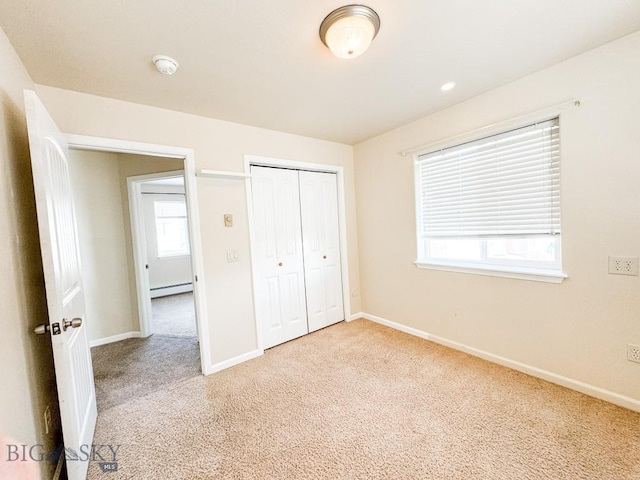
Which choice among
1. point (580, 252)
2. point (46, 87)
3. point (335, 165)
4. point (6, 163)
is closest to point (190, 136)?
point (46, 87)

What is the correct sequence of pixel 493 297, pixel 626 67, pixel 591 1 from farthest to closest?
pixel 493 297
pixel 626 67
pixel 591 1

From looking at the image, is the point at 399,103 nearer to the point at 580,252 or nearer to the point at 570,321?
the point at 580,252

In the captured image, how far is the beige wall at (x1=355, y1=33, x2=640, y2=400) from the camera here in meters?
1.76

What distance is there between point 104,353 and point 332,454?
9.93 feet

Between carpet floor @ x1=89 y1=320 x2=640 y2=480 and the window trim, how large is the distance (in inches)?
33.1

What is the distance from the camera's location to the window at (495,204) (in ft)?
6.95

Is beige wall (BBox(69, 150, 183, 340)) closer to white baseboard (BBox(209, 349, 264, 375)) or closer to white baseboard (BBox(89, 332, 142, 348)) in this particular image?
white baseboard (BBox(89, 332, 142, 348))

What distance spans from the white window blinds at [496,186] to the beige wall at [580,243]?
0.13 m

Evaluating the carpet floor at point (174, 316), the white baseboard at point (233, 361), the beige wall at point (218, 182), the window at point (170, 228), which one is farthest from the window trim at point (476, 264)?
the window at point (170, 228)

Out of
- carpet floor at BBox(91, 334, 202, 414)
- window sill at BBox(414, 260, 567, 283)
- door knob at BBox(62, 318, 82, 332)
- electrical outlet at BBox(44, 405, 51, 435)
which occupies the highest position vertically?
door knob at BBox(62, 318, 82, 332)

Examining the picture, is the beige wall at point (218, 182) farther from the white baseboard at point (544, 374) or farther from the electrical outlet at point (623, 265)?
the electrical outlet at point (623, 265)

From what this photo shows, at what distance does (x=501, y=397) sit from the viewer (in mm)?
1989

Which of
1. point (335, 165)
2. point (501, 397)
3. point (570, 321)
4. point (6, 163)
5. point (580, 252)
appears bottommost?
point (501, 397)

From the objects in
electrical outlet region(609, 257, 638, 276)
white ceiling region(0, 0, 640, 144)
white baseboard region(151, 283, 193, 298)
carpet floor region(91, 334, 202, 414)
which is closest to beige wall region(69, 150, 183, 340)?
carpet floor region(91, 334, 202, 414)
